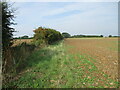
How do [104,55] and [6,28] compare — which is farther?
[104,55]

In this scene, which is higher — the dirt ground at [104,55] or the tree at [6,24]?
the tree at [6,24]

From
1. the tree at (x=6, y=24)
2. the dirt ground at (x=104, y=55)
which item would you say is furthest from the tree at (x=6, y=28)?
the dirt ground at (x=104, y=55)

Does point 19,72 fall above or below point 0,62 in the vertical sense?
below

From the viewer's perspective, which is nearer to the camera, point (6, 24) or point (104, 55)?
point (6, 24)

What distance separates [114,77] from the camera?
12.5 ft

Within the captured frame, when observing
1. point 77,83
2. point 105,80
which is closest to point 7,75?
point 77,83

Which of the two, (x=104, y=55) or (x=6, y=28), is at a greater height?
(x=6, y=28)

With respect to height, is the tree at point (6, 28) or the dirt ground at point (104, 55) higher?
the tree at point (6, 28)

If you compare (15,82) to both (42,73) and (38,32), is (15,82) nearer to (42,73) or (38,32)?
(42,73)

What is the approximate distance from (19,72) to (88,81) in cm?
260

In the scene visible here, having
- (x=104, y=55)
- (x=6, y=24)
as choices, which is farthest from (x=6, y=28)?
(x=104, y=55)

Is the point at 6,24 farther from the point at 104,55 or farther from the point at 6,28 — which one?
the point at 104,55

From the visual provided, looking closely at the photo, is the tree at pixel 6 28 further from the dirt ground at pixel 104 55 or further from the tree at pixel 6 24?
the dirt ground at pixel 104 55

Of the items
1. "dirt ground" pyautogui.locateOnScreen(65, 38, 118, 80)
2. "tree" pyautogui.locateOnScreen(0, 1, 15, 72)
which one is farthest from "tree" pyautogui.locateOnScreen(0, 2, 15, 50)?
"dirt ground" pyautogui.locateOnScreen(65, 38, 118, 80)
